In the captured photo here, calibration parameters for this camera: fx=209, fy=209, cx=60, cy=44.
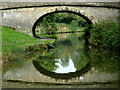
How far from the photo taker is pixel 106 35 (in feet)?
36.6

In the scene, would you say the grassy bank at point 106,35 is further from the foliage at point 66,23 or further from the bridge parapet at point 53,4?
the foliage at point 66,23

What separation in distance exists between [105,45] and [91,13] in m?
2.77

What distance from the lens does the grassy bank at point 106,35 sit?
10.5 m

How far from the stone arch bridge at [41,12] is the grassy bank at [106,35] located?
30.8 inches

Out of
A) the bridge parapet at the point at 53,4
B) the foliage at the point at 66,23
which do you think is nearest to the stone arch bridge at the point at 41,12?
the bridge parapet at the point at 53,4

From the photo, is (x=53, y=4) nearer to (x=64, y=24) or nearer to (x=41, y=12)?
(x=41, y=12)

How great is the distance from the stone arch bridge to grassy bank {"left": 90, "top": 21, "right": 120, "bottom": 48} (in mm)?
783

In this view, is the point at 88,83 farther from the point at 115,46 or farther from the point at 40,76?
the point at 115,46

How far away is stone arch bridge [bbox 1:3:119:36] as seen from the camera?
12906 millimetres

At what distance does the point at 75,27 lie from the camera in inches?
1346

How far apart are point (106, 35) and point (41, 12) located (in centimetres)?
442

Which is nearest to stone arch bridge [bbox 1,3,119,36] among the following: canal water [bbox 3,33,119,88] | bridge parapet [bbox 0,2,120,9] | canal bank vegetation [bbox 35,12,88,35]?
bridge parapet [bbox 0,2,120,9]

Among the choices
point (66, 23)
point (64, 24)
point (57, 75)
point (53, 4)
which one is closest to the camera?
point (57, 75)

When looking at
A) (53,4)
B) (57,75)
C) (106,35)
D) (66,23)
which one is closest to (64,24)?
(66,23)
